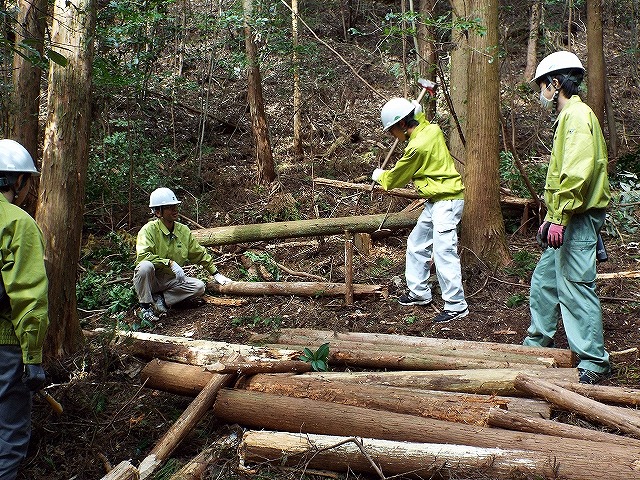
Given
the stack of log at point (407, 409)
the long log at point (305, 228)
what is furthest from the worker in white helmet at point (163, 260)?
the stack of log at point (407, 409)

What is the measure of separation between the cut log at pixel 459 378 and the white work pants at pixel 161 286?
3.31 m

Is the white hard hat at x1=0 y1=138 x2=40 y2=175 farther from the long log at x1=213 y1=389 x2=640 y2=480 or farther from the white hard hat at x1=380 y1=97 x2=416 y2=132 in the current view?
the white hard hat at x1=380 y1=97 x2=416 y2=132

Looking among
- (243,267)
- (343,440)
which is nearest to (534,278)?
(343,440)

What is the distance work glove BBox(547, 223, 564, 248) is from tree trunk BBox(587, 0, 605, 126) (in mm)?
8569

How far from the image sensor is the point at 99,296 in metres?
8.10

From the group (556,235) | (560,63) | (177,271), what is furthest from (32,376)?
(560,63)

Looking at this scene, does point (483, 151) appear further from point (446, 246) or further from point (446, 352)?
point (446, 352)

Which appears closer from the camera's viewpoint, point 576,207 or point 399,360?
point 576,207

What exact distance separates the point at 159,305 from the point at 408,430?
4.62 meters

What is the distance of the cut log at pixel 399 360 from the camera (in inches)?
191

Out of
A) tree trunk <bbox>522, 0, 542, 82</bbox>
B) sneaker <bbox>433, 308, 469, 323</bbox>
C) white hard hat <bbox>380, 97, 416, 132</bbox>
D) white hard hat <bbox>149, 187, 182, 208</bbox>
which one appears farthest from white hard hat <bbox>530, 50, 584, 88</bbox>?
tree trunk <bbox>522, 0, 542, 82</bbox>

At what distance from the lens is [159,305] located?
24.8ft

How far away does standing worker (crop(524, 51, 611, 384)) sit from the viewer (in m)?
4.67

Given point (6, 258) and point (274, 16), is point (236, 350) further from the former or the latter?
point (274, 16)
